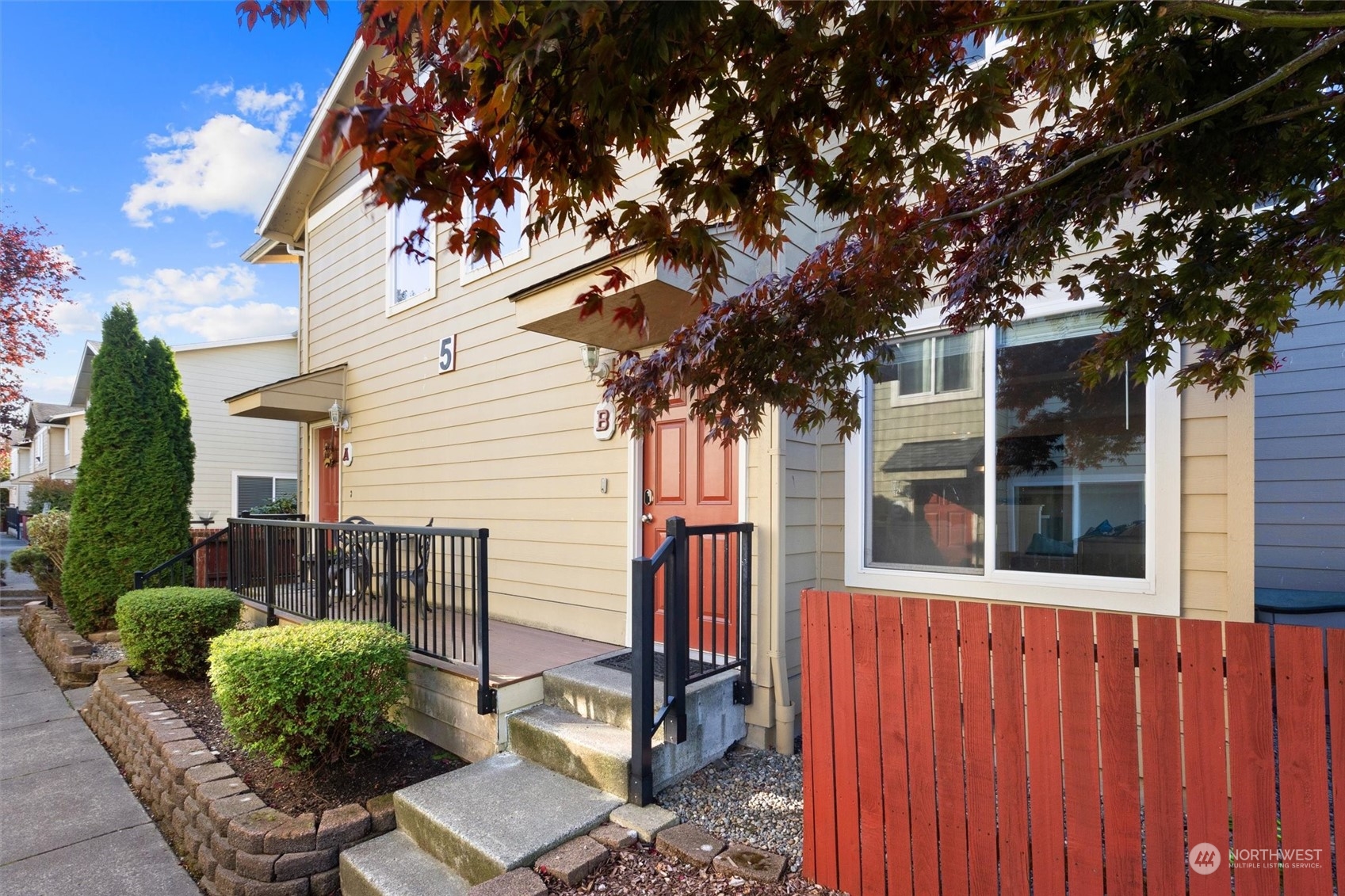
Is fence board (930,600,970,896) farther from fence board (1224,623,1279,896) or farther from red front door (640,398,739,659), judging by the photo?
red front door (640,398,739,659)

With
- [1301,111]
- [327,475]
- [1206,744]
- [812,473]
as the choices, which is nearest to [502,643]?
[812,473]

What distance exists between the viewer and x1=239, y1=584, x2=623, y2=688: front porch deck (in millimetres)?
3641

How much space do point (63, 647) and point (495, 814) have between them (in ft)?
19.1

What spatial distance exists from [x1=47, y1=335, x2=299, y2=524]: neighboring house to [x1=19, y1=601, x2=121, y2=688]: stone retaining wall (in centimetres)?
613

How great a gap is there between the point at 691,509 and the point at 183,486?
19.9 feet

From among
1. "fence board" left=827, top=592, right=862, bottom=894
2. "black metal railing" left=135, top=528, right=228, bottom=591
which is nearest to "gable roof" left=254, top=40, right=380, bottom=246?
"black metal railing" left=135, top=528, right=228, bottom=591

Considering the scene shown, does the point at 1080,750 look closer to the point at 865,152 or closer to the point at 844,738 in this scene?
the point at 844,738

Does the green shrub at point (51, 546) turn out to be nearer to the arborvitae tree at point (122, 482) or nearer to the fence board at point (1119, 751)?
the arborvitae tree at point (122, 482)

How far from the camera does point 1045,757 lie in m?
2.02

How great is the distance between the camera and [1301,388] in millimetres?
4086

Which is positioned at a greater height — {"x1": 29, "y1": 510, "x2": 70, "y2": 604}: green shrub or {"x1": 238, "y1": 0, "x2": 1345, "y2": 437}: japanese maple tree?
{"x1": 238, "y1": 0, "x2": 1345, "y2": 437}: japanese maple tree

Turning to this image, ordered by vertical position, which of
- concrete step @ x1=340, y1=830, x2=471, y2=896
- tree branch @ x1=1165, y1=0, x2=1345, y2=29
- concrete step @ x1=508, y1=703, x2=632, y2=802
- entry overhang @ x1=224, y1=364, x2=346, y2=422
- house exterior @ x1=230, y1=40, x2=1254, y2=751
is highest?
tree branch @ x1=1165, y1=0, x2=1345, y2=29

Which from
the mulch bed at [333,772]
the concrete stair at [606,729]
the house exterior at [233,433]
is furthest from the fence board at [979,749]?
the house exterior at [233,433]

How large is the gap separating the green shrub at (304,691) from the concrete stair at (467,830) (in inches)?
21.0
